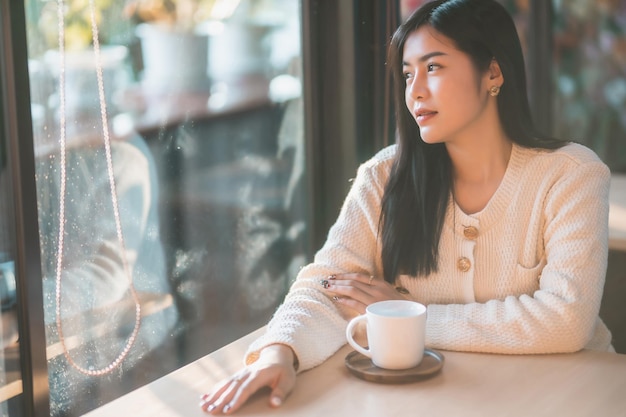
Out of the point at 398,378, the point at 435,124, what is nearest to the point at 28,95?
the point at 435,124

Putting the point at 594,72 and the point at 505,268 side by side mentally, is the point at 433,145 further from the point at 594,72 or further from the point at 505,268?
the point at 594,72

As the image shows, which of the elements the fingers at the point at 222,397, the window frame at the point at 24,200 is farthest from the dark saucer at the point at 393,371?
the window frame at the point at 24,200

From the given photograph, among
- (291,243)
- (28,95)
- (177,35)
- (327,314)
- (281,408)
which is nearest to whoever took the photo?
(281,408)

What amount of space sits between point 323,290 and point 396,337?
0.34 meters

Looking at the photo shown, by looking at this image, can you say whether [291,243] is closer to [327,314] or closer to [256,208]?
[256,208]

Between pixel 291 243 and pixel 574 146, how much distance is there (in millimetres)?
1174

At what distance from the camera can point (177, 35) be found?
7.32 ft

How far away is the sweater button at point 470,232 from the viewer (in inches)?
67.5

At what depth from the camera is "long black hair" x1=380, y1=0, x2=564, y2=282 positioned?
5.68 ft

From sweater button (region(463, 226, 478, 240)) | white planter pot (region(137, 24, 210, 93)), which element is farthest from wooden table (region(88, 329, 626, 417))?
white planter pot (region(137, 24, 210, 93))

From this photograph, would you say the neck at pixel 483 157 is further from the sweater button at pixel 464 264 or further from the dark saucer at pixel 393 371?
the dark saucer at pixel 393 371

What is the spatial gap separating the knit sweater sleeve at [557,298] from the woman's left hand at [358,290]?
0.10 meters

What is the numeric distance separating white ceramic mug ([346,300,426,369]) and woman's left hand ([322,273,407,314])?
0.82 ft

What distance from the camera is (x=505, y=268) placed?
5.57 feet
